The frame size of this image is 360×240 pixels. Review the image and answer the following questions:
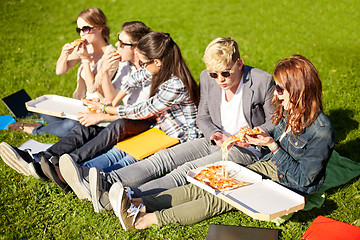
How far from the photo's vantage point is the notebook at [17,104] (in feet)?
24.3

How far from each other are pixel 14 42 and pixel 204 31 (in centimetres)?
519

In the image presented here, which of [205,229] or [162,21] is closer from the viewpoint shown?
[205,229]

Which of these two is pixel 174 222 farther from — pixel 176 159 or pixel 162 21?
pixel 162 21

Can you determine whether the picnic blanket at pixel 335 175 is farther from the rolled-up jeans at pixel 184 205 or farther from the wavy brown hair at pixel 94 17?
the wavy brown hair at pixel 94 17

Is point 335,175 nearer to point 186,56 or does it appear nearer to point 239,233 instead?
point 239,233

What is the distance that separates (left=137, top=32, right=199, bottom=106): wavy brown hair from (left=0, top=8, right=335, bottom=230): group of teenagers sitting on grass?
1cm

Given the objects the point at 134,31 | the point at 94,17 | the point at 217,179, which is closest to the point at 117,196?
the point at 217,179

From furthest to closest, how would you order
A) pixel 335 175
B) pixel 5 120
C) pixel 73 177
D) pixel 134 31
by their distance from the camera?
pixel 5 120 < pixel 134 31 < pixel 335 175 < pixel 73 177

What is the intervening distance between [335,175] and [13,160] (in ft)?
13.0

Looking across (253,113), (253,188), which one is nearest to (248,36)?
(253,113)

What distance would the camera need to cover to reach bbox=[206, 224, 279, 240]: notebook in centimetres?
429

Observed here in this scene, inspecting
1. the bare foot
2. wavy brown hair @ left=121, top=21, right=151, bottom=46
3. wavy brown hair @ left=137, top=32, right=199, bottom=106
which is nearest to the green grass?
the bare foot

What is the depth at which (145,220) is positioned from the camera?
14.5 feet

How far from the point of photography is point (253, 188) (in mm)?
4441
